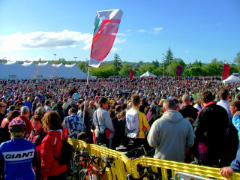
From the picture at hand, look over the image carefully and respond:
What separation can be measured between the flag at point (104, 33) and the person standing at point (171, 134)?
2.95 meters

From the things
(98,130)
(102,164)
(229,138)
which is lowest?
(102,164)

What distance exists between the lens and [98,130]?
5191mm

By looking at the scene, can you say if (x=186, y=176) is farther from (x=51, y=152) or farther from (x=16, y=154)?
(x=16, y=154)

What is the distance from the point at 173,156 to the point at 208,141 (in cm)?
79

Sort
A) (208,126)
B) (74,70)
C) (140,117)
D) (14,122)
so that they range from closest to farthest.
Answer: (14,122) < (208,126) < (140,117) < (74,70)

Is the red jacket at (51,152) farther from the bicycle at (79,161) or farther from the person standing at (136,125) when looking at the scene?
the person standing at (136,125)

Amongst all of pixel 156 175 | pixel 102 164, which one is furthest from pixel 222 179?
pixel 102 164

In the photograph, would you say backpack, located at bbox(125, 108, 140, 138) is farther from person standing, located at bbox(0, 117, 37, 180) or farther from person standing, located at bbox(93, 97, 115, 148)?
person standing, located at bbox(0, 117, 37, 180)

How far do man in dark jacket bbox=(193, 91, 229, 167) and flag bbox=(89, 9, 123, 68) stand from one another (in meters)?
3.08

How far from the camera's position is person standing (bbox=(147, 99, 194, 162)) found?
3.27 m

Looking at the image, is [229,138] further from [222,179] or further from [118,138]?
[118,138]

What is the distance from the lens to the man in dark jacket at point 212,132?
144 inches

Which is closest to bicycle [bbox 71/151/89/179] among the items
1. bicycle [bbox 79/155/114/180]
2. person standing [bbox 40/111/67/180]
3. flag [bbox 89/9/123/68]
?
bicycle [bbox 79/155/114/180]

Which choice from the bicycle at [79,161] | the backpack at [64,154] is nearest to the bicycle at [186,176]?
the backpack at [64,154]
